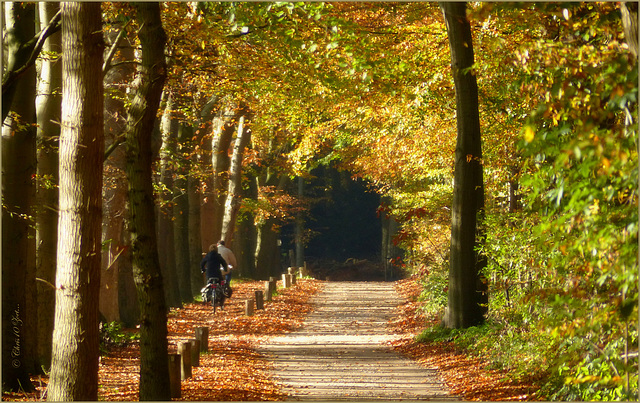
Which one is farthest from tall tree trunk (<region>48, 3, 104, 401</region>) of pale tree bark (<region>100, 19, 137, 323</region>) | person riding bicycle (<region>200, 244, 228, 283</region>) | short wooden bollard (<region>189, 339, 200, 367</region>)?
person riding bicycle (<region>200, 244, 228, 283</region>)

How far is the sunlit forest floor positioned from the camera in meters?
10.8

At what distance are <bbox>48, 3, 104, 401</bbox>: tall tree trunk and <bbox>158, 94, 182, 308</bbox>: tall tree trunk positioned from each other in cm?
1189

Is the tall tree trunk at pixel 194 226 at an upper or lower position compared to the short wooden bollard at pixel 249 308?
upper

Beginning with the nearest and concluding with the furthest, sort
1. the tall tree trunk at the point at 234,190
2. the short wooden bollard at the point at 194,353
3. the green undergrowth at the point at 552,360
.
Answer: the green undergrowth at the point at 552,360 < the short wooden bollard at the point at 194,353 < the tall tree trunk at the point at 234,190

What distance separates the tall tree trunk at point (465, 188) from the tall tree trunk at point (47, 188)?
7.70 meters

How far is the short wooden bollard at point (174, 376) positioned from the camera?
34.4 ft

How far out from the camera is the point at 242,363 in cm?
1429

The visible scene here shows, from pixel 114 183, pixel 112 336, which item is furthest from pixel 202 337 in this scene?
pixel 114 183

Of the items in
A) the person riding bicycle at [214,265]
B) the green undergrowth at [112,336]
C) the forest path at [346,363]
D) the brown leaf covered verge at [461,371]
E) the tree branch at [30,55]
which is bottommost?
the forest path at [346,363]

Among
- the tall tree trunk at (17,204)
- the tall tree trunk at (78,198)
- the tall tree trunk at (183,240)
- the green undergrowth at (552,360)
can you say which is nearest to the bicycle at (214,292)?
the tall tree trunk at (183,240)

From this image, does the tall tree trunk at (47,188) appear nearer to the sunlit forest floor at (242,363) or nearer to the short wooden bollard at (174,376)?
the sunlit forest floor at (242,363)

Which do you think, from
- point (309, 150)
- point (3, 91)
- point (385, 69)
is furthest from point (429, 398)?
point (309, 150)

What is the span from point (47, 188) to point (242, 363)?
4944 mm

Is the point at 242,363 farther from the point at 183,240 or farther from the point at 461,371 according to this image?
the point at 183,240
